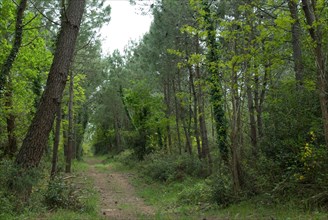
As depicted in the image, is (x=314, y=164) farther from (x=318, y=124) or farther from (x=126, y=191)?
(x=126, y=191)

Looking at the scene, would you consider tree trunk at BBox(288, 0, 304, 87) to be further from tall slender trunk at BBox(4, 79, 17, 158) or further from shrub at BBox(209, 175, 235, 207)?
tall slender trunk at BBox(4, 79, 17, 158)

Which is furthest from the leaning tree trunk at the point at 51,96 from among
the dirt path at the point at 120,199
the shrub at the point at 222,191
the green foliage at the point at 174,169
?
the green foliage at the point at 174,169

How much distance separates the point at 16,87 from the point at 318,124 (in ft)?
39.2

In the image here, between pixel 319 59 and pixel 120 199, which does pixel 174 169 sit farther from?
pixel 319 59

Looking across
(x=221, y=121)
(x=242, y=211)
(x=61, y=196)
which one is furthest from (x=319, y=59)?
(x=221, y=121)

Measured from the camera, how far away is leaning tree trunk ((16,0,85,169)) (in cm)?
641

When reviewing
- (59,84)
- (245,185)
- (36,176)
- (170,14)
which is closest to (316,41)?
(245,185)

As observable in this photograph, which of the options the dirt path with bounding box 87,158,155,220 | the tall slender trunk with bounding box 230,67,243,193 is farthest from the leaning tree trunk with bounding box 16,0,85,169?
the tall slender trunk with bounding box 230,67,243,193

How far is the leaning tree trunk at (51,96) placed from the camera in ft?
21.0

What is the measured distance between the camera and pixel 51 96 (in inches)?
260

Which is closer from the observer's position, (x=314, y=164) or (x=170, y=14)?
(x=314, y=164)

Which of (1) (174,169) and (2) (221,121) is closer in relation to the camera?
(2) (221,121)

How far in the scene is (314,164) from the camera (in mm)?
6652

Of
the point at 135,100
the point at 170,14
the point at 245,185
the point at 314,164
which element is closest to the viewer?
the point at 314,164
